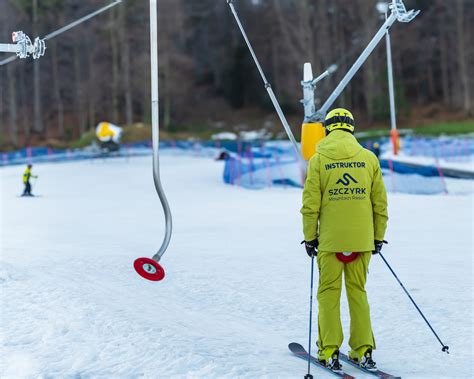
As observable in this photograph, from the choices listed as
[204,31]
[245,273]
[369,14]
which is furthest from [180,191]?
[204,31]

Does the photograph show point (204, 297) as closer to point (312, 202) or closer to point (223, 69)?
point (312, 202)

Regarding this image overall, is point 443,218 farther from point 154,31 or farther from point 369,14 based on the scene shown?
point 369,14

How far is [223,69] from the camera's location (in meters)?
68.6

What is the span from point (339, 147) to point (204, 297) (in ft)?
11.0

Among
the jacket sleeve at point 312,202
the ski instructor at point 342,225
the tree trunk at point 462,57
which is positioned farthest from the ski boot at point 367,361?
the tree trunk at point 462,57

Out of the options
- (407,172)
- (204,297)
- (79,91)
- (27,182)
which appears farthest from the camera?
(79,91)

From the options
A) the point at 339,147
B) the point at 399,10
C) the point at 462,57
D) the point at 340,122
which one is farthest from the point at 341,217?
the point at 462,57

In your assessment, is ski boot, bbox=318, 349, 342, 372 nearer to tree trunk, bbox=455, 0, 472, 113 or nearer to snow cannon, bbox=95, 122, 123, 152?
snow cannon, bbox=95, 122, 123, 152

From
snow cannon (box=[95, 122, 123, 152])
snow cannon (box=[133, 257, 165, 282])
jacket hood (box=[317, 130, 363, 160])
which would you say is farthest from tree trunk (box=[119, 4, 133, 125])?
jacket hood (box=[317, 130, 363, 160])

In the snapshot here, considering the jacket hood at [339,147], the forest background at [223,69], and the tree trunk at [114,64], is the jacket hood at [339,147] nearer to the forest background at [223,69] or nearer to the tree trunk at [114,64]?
the forest background at [223,69]

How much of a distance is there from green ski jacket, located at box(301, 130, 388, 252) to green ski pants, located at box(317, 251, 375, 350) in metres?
0.13

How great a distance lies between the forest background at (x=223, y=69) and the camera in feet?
188

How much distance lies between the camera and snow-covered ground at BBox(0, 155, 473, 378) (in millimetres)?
5645

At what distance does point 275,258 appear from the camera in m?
10.9
